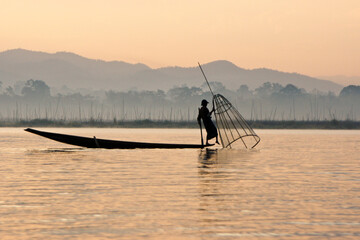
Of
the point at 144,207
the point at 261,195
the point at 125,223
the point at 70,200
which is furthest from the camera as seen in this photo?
the point at 261,195

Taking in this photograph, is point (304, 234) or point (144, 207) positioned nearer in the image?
point (304, 234)

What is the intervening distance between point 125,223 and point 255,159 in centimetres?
1872

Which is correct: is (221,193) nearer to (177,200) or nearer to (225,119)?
(177,200)

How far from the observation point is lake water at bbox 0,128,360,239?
12227mm

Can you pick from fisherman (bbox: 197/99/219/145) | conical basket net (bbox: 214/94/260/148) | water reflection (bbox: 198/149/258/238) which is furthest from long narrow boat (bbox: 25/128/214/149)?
water reflection (bbox: 198/149/258/238)

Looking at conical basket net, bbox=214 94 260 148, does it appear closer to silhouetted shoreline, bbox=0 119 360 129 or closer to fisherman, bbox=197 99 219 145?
fisherman, bbox=197 99 219 145

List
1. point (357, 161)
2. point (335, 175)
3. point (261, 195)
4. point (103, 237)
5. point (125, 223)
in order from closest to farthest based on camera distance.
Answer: point (103, 237) → point (125, 223) → point (261, 195) → point (335, 175) → point (357, 161)

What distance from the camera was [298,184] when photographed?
66.1 ft

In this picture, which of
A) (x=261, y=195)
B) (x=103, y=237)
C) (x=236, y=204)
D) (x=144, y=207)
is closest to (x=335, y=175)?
(x=261, y=195)

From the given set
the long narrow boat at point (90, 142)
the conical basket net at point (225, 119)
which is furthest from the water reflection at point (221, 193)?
the long narrow boat at point (90, 142)

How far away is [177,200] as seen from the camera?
16062 mm

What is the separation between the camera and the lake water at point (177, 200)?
1223 cm

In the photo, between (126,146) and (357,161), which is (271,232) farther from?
(126,146)

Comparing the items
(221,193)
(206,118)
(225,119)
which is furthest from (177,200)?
(225,119)
